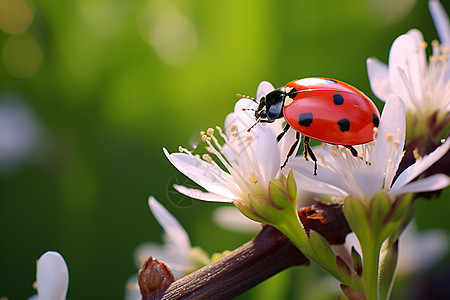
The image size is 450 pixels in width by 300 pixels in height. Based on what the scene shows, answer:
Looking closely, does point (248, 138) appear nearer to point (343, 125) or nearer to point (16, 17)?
point (343, 125)

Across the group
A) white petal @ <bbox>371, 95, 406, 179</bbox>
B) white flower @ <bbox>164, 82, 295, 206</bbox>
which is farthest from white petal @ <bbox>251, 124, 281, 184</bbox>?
white petal @ <bbox>371, 95, 406, 179</bbox>

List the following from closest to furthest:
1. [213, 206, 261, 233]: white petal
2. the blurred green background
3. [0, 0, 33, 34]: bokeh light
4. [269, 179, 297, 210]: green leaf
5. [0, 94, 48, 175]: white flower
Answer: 1. [269, 179, 297, 210]: green leaf
2. [213, 206, 261, 233]: white petal
3. the blurred green background
4. [0, 94, 48, 175]: white flower
5. [0, 0, 33, 34]: bokeh light

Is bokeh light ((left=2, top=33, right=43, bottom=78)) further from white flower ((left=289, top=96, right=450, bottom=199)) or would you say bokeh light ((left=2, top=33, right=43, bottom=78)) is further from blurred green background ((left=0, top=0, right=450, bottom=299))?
white flower ((left=289, top=96, right=450, bottom=199))

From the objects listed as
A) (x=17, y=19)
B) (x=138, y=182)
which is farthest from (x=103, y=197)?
(x=17, y=19)

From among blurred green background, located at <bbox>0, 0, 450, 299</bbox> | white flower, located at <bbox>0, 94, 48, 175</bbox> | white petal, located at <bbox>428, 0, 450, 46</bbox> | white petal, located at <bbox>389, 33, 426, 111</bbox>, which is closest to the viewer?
white petal, located at <bbox>389, 33, 426, 111</bbox>

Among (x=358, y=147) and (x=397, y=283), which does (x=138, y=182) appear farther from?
(x=358, y=147)

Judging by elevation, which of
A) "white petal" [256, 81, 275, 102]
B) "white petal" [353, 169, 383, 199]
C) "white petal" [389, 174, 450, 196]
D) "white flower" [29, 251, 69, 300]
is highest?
"white petal" [256, 81, 275, 102]

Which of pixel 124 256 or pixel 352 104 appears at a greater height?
pixel 124 256
